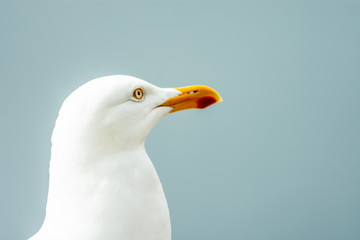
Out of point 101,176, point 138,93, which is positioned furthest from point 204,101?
→ point 101,176

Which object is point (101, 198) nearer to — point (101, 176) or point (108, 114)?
point (101, 176)

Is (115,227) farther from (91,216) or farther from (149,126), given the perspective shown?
(149,126)

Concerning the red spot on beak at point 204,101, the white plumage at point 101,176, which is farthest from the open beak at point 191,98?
the white plumage at point 101,176

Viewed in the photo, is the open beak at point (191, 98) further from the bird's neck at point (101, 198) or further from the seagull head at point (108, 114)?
the bird's neck at point (101, 198)

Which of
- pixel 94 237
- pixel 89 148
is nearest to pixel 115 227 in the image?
pixel 94 237

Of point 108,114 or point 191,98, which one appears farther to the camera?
point 191,98

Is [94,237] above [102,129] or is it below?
below
